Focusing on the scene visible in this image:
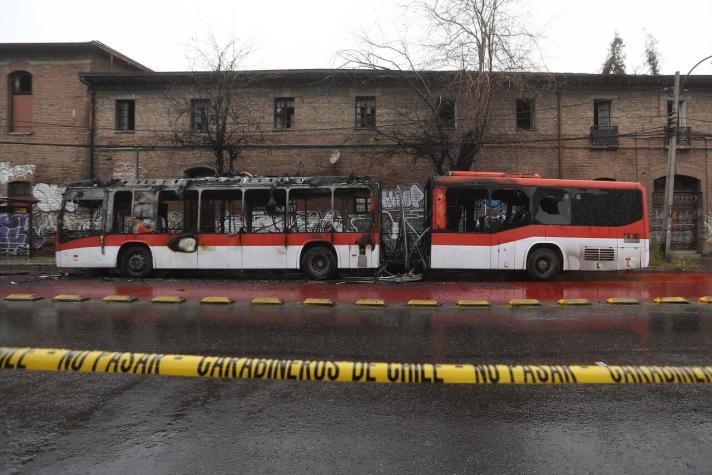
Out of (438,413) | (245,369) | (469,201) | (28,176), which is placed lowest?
(438,413)

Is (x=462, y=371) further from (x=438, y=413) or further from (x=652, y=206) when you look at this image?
(x=652, y=206)

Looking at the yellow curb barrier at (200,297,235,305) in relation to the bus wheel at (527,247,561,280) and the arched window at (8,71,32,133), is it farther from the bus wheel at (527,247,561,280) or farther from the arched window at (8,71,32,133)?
the arched window at (8,71,32,133)

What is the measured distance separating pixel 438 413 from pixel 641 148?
19979mm

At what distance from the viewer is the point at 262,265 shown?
40.9ft

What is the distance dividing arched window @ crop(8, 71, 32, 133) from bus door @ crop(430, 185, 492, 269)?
1847 centimetres

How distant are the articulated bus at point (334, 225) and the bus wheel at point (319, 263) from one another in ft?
0.09

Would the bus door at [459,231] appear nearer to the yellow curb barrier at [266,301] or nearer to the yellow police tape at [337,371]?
the yellow curb barrier at [266,301]

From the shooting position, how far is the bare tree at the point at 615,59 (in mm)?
35819

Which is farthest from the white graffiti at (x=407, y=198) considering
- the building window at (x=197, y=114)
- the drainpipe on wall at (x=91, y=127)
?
the drainpipe on wall at (x=91, y=127)

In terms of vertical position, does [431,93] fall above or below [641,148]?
above

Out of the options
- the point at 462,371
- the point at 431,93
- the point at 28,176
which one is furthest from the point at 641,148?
the point at 28,176

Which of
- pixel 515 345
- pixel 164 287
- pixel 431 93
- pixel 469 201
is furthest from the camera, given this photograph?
pixel 431 93

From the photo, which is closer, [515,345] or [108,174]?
[515,345]

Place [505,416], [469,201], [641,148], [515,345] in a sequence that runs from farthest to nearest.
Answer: [641,148], [469,201], [515,345], [505,416]
